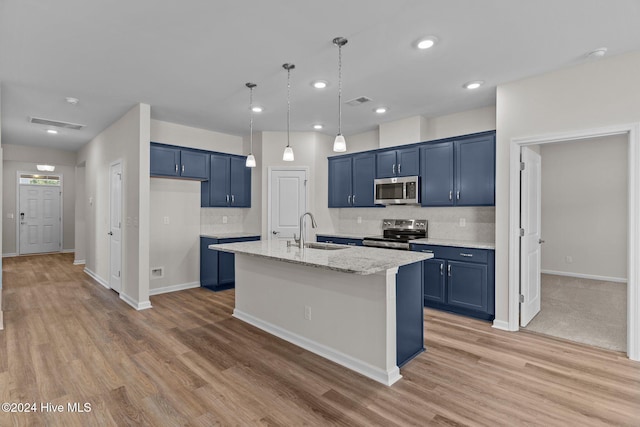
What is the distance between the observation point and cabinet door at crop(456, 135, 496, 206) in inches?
158

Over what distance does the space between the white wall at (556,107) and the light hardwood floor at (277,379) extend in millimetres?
1010

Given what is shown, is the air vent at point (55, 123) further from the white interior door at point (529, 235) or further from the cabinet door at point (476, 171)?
the white interior door at point (529, 235)

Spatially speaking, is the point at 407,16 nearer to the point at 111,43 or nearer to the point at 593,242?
the point at 111,43

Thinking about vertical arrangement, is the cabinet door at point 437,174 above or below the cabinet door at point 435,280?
above

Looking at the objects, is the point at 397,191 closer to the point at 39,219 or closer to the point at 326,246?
the point at 326,246

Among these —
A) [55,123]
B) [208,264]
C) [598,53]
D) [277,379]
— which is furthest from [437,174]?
[55,123]

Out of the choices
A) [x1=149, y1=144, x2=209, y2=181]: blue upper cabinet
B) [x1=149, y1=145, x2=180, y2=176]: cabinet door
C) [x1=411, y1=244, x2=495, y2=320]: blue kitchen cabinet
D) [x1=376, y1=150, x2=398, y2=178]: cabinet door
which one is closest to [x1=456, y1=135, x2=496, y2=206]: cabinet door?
[x1=411, y1=244, x2=495, y2=320]: blue kitchen cabinet

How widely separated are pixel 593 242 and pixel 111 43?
7856mm

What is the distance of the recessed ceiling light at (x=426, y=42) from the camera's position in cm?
269

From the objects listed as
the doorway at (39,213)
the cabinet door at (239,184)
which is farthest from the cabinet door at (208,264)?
the doorway at (39,213)

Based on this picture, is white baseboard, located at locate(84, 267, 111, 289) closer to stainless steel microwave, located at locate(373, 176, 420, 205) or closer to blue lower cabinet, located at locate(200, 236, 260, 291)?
blue lower cabinet, located at locate(200, 236, 260, 291)

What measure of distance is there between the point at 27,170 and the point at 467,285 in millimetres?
10715

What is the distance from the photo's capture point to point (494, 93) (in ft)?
12.8

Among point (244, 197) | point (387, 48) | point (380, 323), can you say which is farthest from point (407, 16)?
point (244, 197)
